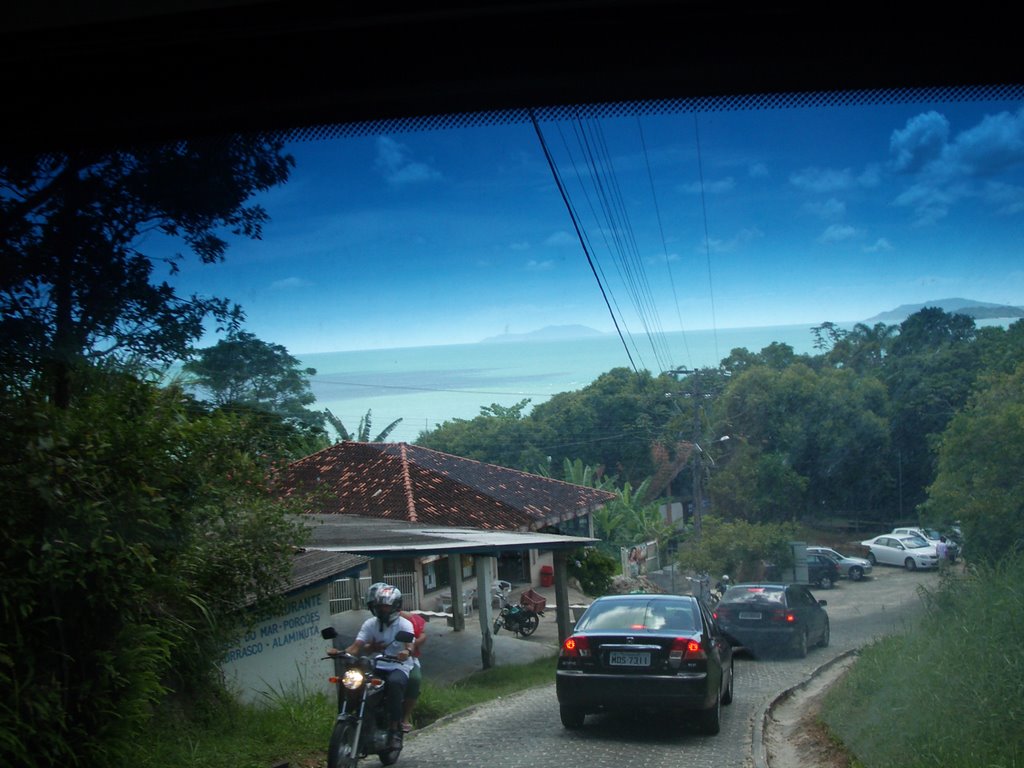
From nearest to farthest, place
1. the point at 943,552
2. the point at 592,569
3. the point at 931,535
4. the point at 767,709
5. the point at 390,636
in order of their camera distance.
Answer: the point at 943,552, the point at 390,636, the point at 931,535, the point at 767,709, the point at 592,569

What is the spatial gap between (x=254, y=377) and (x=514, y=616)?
A: 22.1 feet

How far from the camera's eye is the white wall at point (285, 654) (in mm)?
7735

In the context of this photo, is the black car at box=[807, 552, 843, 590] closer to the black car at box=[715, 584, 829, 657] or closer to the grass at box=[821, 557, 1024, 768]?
the black car at box=[715, 584, 829, 657]

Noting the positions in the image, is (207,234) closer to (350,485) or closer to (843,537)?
(350,485)

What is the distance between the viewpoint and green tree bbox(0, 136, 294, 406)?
4773 millimetres

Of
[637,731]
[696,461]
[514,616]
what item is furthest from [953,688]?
[514,616]

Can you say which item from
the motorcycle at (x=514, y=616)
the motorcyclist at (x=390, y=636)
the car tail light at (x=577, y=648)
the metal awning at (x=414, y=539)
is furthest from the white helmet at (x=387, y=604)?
the motorcycle at (x=514, y=616)

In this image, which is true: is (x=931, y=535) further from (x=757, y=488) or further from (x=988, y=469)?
(x=757, y=488)

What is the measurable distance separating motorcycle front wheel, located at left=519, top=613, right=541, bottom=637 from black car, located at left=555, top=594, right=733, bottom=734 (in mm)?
4656

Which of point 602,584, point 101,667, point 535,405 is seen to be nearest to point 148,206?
point 101,667

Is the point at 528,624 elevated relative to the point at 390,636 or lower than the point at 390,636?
lower

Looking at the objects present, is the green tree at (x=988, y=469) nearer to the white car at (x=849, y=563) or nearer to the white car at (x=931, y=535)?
the white car at (x=931, y=535)

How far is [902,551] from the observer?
721 centimetres

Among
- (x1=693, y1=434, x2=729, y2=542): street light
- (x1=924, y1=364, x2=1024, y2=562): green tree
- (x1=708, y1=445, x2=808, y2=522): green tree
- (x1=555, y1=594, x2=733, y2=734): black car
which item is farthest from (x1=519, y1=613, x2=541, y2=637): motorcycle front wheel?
(x1=924, y1=364, x2=1024, y2=562): green tree
